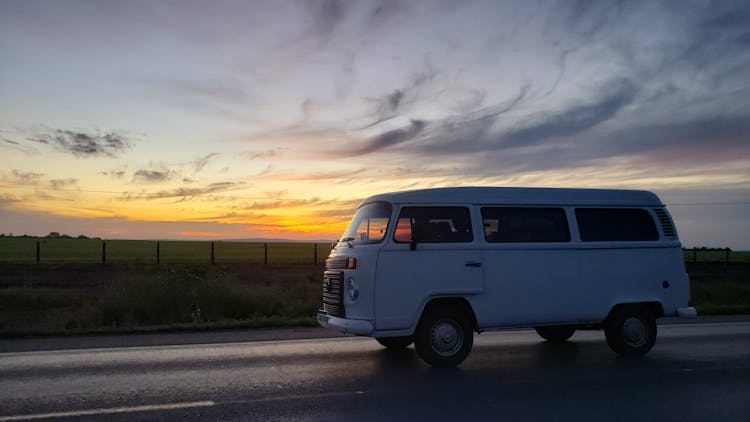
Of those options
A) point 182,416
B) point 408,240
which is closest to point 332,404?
point 182,416

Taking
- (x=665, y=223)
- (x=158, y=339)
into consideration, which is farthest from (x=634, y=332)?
(x=158, y=339)

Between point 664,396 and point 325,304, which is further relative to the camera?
point 325,304

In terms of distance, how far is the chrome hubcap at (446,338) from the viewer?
8.86 metres

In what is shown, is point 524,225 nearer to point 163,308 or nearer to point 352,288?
point 352,288

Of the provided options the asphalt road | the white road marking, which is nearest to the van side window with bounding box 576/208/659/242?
the asphalt road

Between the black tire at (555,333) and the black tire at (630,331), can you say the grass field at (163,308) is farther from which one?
the black tire at (630,331)

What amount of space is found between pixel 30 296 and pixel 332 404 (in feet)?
50.8

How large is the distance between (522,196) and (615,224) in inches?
69.5

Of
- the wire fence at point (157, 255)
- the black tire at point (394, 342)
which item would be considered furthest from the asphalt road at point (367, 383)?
the wire fence at point (157, 255)

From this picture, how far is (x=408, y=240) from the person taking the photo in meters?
8.66

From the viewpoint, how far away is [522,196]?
9445 mm

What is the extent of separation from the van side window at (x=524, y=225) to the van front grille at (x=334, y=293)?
2.17 metres

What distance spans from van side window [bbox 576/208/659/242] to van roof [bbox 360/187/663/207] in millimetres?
132

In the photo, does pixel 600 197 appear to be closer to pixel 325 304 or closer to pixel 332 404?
pixel 325 304
